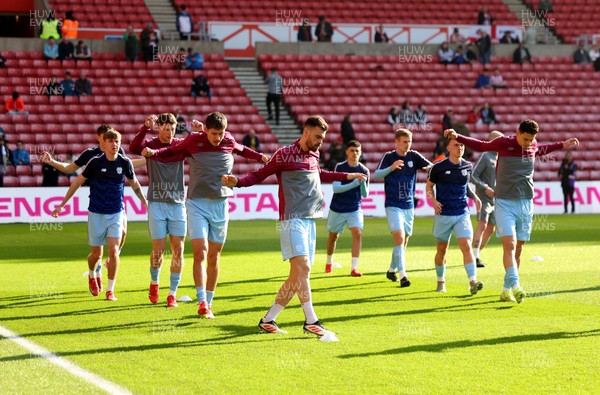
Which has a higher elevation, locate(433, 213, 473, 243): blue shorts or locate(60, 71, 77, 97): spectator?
locate(60, 71, 77, 97): spectator

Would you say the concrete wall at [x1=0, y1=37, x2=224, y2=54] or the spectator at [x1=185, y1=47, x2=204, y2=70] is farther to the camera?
the spectator at [x1=185, y1=47, x2=204, y2=70]

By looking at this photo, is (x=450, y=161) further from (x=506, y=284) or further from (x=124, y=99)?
(x=124, y=99)

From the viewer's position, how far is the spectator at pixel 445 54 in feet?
130

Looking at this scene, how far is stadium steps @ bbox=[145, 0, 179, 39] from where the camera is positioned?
39312mm

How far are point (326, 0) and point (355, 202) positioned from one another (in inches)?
1083

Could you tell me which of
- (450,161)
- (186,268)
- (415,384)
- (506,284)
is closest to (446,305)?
(506,284)

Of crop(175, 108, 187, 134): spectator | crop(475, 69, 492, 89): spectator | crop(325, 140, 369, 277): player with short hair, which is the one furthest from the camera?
crop(475, 69, 492, 89): spectator

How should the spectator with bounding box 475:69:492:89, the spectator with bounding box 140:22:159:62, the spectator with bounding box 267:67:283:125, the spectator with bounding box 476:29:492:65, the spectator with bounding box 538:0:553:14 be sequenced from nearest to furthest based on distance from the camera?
the spectator with bounding box 267:67:283:125
the spectator with bounding box 140:22:159:62
the spectator with bounding box 475:69:492:89
the spectator with bounding box 476:29:492:65
the spectator with bounding box 538:0:553:14

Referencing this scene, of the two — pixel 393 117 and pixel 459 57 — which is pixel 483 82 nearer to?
pixel 459 57

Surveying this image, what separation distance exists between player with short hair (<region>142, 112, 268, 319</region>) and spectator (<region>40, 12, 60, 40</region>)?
1012 inches

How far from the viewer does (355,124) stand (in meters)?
36.3

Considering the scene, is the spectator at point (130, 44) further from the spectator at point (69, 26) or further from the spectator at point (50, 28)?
the spectator at point (50, 28)

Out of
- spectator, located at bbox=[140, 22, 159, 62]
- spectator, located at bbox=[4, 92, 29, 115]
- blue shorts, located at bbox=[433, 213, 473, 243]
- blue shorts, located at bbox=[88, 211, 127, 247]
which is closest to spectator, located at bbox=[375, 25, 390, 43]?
spectator, located at bbox=[140, 22, 159, 62]

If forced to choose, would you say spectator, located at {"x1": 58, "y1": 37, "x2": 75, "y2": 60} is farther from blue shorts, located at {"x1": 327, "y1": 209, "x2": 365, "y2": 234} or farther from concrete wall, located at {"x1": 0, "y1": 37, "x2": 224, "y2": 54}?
blue shorts, located at {"x1": 327, "y1": 209, "x2": 365, "y2": 234}
